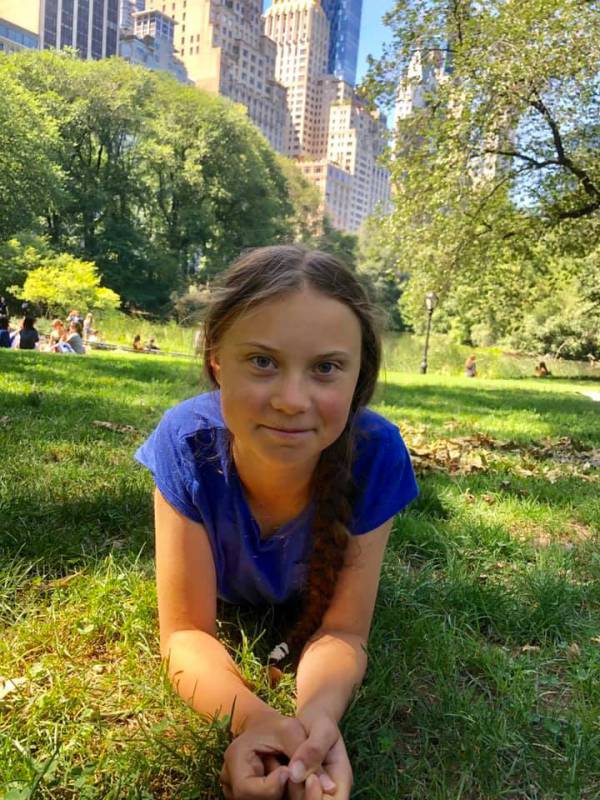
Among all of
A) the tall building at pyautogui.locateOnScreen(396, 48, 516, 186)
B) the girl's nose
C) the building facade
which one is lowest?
the girl's nose

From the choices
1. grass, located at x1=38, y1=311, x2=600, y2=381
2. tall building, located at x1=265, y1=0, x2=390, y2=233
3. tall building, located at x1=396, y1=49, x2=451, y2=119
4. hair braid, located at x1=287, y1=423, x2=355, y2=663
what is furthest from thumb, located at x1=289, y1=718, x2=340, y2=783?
tall building, located at x1=265, y1=0, x2=390, y2=233

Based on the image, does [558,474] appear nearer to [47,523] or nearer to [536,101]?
[47,523]

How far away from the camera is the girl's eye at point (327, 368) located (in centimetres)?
147

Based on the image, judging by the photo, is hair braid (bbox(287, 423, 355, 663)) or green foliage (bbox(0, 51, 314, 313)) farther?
green foliage (bbox(0, 51, 314, 313))

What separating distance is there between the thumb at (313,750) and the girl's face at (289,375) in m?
0.57

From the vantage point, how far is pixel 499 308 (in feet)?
50.3

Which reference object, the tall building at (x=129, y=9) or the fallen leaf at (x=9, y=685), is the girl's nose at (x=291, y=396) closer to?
the fallen leaf at (x=9, y=685)

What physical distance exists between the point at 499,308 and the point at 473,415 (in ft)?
29.1

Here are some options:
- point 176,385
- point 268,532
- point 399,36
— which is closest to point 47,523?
point 268,532

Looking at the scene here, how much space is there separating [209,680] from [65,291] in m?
27.0

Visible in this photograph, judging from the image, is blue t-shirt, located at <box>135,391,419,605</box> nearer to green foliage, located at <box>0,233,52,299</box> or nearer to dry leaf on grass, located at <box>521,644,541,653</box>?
dry leaf on grass, located at <box>521,644,541,653</box>

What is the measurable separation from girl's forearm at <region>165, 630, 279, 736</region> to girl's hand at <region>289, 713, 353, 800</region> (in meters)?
0.12

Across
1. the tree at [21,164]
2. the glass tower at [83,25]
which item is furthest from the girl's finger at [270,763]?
the glass tower at [83,25]

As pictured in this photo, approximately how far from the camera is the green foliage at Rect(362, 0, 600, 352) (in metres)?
10.1
